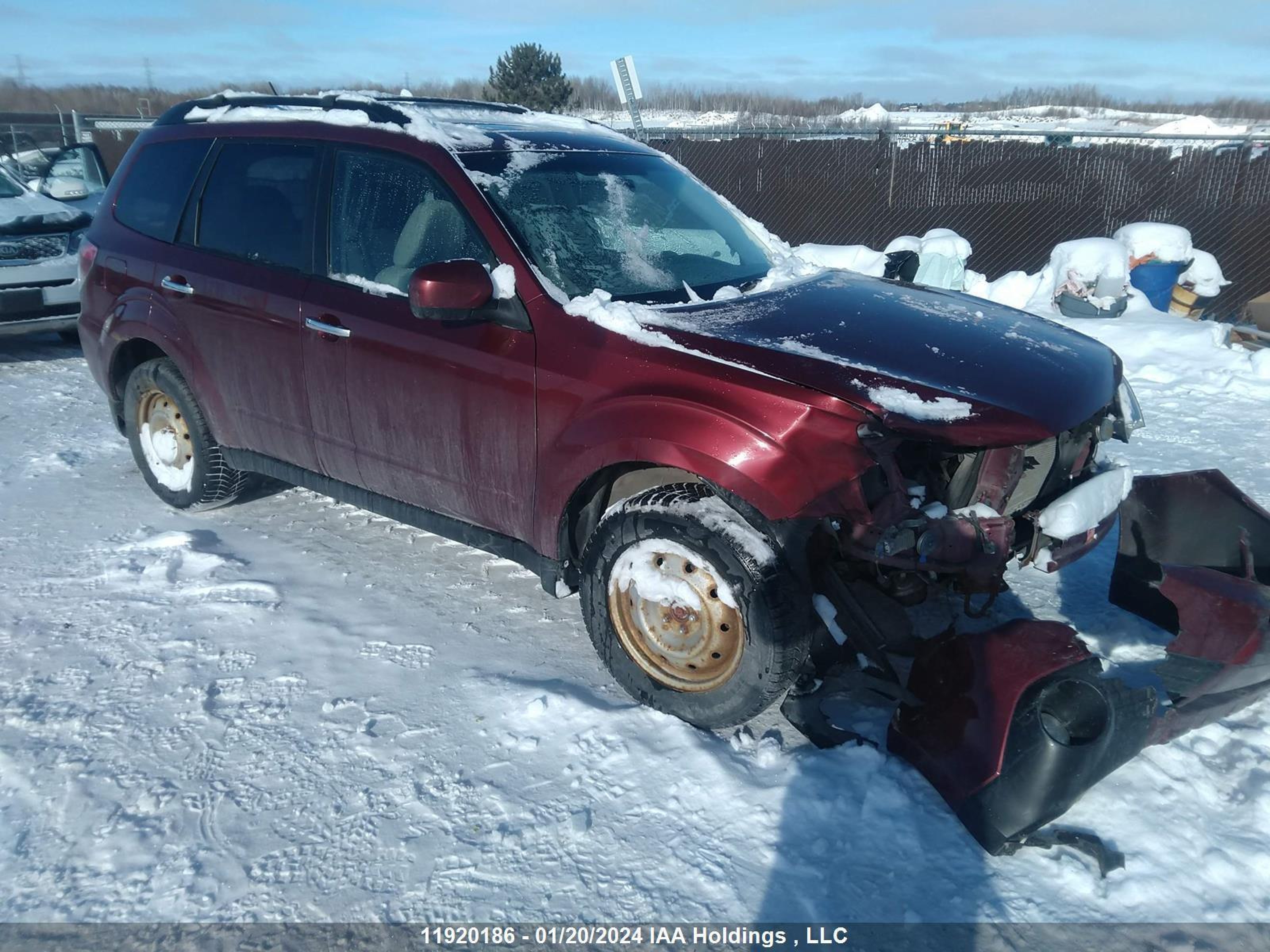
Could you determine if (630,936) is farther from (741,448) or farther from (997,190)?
(997,190)

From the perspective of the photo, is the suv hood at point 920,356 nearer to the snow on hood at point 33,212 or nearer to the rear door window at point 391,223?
the rear door window at point 391,223

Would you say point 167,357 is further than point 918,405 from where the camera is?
Yes

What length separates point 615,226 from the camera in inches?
153

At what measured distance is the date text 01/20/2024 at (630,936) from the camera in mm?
2410

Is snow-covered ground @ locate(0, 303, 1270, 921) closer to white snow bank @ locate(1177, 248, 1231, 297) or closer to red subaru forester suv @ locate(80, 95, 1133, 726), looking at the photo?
red subaru forester suv @ locate(80, 95, 1133, 726)

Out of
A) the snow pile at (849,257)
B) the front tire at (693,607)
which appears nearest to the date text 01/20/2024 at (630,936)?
the front tire at (693,607)

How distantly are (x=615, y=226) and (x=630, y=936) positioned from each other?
265 centimetres

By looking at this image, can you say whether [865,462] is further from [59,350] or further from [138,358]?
[59,350]

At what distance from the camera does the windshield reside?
3.57 m

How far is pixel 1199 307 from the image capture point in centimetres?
1148

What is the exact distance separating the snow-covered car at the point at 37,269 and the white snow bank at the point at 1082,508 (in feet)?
26.2

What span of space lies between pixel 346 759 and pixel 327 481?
1.63 meters

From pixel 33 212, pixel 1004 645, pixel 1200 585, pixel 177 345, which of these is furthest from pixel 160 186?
pixel 33 212

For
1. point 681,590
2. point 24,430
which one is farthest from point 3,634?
point 24,430
